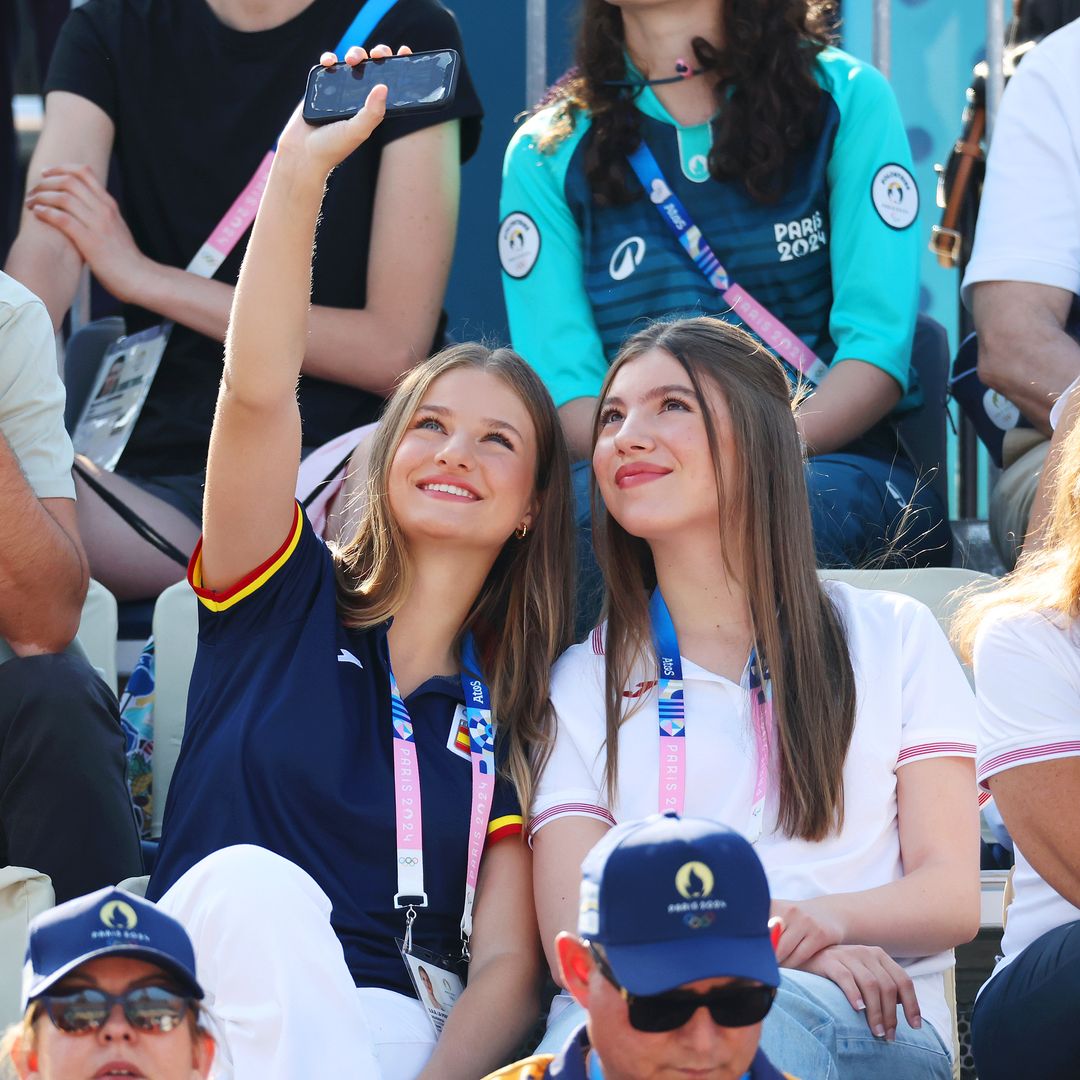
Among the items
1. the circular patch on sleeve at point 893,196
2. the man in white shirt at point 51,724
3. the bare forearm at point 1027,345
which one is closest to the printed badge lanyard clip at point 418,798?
the man in white shirt at point 51,724

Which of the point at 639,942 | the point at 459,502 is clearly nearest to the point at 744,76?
the point at 459,502

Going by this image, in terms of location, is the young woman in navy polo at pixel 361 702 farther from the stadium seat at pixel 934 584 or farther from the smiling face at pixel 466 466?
the stadium seat at pixel 934 584

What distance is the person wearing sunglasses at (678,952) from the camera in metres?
1.59

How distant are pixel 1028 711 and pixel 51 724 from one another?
4.68ft

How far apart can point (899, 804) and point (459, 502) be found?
81 centimetres

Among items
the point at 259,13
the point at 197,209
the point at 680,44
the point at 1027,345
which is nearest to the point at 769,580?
the point at 1027,345

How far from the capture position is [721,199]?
3.75 m

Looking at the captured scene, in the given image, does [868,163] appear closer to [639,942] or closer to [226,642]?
[226,642]

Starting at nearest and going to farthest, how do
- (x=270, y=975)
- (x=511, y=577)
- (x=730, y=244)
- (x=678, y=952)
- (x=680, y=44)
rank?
1. (x=678, y=952)
2. (x=270, y=975)
3. (x=511, y=577)
4. (x=730, y=244)
5. (x=680, y=44)

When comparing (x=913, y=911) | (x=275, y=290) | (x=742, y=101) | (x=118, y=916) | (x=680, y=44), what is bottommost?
(x=913, y=911)

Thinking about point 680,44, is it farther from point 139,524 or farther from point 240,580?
point 240,580

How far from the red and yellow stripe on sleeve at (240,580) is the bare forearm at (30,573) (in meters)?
0.33

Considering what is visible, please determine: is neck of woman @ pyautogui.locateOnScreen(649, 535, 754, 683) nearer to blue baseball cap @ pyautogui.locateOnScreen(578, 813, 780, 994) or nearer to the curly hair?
blue baseball cap @ pyautogui.locateOnScreen(578, 813, 780, 994)

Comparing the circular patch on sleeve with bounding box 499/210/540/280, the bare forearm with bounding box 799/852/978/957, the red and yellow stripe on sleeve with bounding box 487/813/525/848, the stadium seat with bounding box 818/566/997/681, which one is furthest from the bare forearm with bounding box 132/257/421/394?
the bare forearm with bounding box 799/852/978/957
